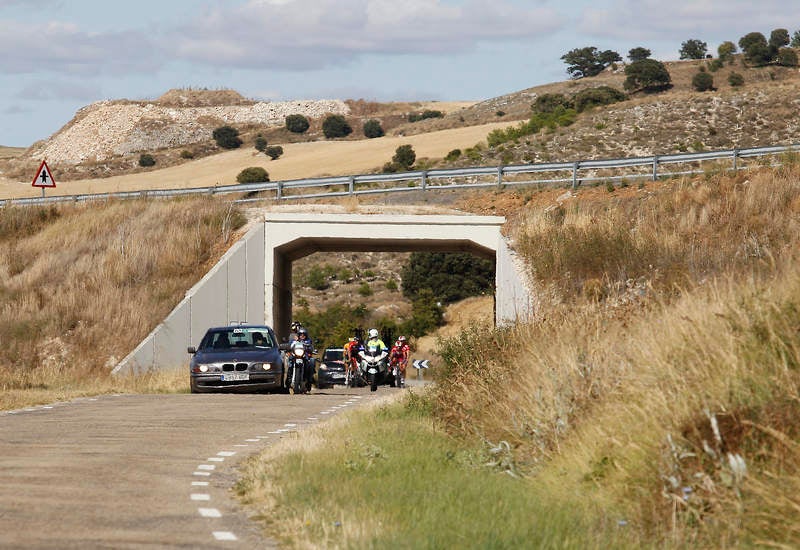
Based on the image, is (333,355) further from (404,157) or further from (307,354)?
(404,157)

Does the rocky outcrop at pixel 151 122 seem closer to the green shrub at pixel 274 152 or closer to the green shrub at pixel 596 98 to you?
the green shrub at pixel 274 152

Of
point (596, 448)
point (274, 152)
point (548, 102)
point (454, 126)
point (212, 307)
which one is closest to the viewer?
point (596, 448)

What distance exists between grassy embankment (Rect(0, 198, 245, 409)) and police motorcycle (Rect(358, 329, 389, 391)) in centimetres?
421

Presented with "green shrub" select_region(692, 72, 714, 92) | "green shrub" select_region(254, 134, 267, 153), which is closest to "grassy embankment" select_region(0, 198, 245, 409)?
"green shrub" select_region(254, 134, 267, 153)

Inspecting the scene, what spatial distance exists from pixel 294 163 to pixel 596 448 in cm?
10036

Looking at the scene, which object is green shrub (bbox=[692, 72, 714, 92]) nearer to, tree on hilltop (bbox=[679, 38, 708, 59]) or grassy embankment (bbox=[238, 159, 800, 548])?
tree on hilltop (bbox=[679, 38, 708, 59])

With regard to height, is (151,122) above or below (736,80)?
below

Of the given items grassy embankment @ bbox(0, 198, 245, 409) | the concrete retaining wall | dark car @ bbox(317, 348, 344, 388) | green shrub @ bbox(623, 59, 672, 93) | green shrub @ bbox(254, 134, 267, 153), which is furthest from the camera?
green shrub @ bbox(623, 59, 672, 93)

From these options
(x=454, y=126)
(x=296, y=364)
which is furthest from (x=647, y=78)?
(x=296, y=364)

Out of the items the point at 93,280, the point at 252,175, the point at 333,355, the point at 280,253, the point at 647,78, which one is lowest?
the point at 333,355

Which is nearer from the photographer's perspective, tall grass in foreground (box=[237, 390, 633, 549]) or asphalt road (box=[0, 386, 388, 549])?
tall grass in foreground (box=[237, 390, 633, 549])

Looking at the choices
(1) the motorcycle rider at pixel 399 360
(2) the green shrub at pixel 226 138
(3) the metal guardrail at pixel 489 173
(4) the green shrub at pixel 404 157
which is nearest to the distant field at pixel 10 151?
(2) the green shrub at pixel 226 138

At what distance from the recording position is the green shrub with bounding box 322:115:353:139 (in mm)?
143875

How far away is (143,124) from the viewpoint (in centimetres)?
14738
